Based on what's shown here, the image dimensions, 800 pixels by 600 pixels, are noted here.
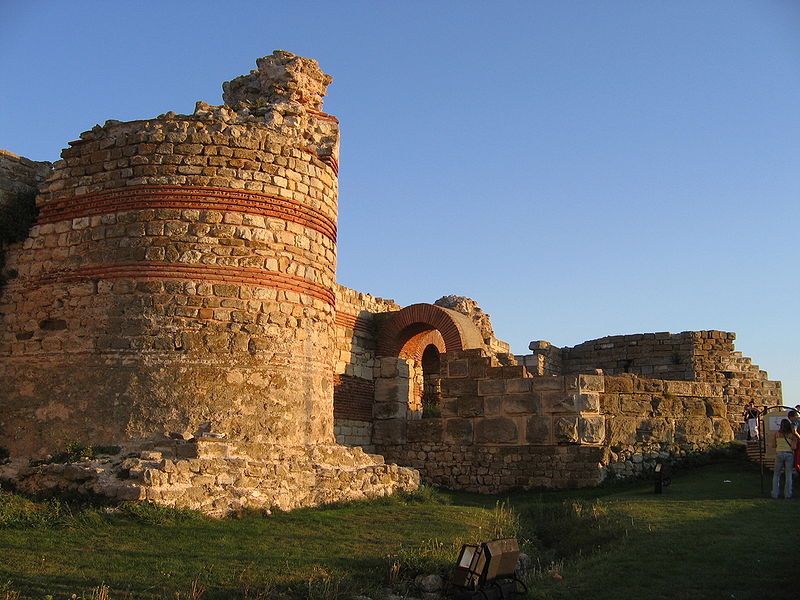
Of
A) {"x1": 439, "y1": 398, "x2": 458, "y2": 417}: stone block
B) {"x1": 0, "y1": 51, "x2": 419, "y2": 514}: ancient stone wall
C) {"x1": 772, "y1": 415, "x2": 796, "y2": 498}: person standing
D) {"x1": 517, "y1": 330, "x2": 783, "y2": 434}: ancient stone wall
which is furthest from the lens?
{"x1": 517, "y1": 330, "x2": 783, "y2": 434}: ancient stone wall

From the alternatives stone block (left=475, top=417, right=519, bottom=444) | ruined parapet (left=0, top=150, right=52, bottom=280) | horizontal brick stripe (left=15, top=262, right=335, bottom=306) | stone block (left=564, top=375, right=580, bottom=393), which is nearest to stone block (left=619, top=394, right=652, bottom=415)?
stone block (left=564, top=375, right=580, bottom=393)

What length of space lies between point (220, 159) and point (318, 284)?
203 centimetres

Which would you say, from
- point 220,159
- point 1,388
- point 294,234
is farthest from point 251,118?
point 1,388

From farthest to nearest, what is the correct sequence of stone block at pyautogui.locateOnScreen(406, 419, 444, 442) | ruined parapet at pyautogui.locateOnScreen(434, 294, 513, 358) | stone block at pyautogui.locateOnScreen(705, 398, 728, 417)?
1. ruined parapet at pyautogui.locateOnScreen(434, 294, 513, 358)
2. stone block at pyautogui.locateOnScreen(406, 419, 444, 442)
3. stone block at pyautogui.locateOnScreen(705, 398, 728, 417)

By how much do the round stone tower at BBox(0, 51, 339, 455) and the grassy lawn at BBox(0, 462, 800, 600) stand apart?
1.40 metres

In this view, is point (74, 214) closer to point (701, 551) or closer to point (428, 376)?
point (701, 551)

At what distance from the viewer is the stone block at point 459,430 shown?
14.8 m

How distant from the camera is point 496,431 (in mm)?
14484

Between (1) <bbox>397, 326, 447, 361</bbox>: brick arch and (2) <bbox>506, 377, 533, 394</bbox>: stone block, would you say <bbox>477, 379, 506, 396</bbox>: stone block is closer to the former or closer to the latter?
(2) <bbox>506, 377, 533, 394</bbox>: stone block

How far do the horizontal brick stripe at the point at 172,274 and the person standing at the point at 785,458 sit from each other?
21.5ft

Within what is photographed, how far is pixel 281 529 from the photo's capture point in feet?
26.0

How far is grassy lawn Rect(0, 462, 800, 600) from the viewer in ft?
19.8

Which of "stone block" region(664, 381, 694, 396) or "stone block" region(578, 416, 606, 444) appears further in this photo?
"stone block" region(664, 381, 694, 396)

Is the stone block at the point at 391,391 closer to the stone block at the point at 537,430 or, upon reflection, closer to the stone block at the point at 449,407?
the stone block at the point at 449,407
